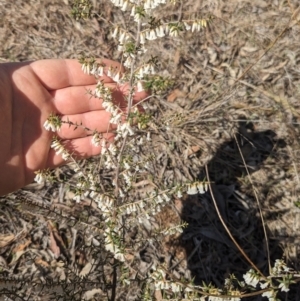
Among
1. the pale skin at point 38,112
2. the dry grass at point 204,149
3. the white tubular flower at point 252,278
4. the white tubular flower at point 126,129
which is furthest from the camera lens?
→ the dry grass at point 204,149

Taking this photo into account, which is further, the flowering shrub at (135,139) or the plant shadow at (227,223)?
the plant shadow at (227,223)

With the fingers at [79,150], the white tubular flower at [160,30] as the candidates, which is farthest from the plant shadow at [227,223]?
the white tubular flower at [160,30]

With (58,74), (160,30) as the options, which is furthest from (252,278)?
(58,74)

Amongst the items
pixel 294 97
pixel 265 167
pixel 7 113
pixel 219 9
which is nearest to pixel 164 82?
pixel 7 113

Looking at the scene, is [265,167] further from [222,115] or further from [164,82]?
[164,82]

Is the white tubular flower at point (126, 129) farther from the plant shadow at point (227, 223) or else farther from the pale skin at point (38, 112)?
the plant shadow at point (227, 223)

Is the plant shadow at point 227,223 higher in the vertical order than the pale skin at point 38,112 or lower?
lower

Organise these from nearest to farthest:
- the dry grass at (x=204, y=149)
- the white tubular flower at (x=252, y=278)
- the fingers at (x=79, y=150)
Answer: the white tubular flower at (x=252, y=278) < the fingers at (x=79, y=150) < the dry grass at (x=204, y=149)

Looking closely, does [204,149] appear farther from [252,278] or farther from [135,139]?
[252,278]
